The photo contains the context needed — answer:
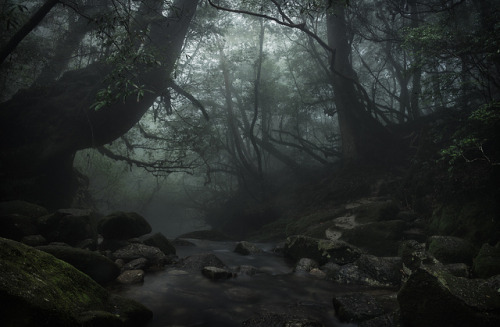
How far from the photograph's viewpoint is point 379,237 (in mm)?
8172

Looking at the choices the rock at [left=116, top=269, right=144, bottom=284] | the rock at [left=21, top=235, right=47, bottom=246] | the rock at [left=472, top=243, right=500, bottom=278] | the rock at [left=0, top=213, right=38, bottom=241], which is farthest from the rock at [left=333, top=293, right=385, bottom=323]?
the rock at [left=0, top=213, right=38, bottom=241]

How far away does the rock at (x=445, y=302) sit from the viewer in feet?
10.2

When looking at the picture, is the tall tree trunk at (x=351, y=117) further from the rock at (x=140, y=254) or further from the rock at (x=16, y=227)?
the rock at (x=16, y=227)

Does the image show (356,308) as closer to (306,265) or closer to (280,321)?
(280,321)

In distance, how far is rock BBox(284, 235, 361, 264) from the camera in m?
6.98

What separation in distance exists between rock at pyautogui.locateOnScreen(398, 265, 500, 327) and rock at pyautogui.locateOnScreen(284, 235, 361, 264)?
3.50 m

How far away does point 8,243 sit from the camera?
9.91 feet

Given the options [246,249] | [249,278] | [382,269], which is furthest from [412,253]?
[246,249]

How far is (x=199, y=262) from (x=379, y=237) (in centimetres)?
513

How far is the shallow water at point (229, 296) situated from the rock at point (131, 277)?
0.18 m

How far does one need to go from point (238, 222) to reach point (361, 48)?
20215 mm

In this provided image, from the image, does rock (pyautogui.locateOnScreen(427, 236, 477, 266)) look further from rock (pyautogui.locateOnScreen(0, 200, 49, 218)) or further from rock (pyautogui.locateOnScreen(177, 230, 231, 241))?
rock (pyautogui.locateOnScreen(177, 230, 231, 241))

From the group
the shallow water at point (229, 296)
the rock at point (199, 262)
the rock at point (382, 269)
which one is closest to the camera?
the shallow water at point (229, 296)

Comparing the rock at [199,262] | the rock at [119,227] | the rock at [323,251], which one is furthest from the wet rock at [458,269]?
the rock at [119,227]
